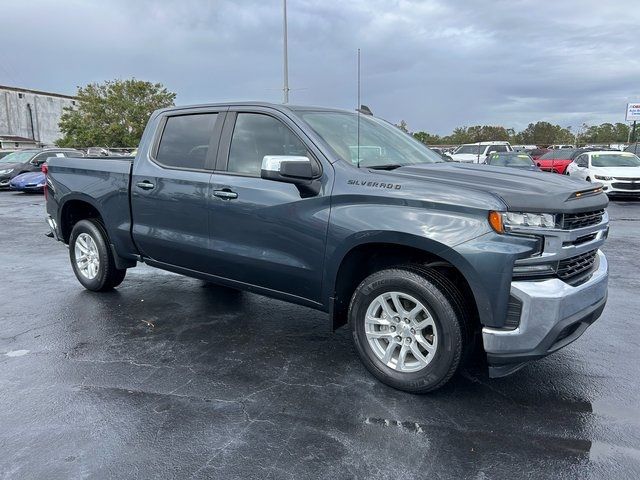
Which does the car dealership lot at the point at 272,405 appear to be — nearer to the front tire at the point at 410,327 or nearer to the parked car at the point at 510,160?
the front tire at the point at 410,327

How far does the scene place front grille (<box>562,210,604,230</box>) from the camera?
316cm

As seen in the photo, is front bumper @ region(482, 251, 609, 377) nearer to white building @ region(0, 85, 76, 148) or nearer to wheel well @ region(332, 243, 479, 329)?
wheel well @ region(332, 243, 479, 329)

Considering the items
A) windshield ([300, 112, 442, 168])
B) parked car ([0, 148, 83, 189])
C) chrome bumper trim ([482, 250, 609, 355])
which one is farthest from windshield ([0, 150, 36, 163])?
chrome bumper trim ([482, 250, 609, 355])

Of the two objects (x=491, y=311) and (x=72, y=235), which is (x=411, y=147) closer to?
(x=491, y=311)

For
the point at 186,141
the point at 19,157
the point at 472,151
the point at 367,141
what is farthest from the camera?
the point at 472,151

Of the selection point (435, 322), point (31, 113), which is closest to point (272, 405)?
point (435, 322)

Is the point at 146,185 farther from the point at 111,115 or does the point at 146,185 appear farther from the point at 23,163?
the point at 111,115

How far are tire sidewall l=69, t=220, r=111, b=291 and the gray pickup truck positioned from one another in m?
0.62

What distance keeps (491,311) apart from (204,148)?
→ 2816 millimetres

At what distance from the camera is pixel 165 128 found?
506 centimetres

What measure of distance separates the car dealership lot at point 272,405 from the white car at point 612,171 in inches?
478

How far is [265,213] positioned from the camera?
3.99 m

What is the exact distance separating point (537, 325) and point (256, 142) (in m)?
2.53

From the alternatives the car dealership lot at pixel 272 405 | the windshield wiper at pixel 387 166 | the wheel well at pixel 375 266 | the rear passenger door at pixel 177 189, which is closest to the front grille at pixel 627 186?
the car dealership lot at pixel 272 405
